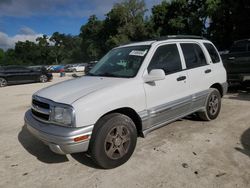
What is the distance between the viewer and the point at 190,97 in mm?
4398

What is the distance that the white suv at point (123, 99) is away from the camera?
3.04 m

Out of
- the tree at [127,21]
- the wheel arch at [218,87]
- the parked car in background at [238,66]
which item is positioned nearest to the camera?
the wheel arch at [218,87]

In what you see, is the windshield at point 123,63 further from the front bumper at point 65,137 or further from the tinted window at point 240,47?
the tinted window at point 240,47

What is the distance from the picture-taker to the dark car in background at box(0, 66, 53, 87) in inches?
621

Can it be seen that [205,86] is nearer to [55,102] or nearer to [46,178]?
[55,102]

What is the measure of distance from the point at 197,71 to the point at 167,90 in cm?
101

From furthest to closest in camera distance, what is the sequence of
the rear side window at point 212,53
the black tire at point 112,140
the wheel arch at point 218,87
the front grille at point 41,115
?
the wheel arch at point 218,87 → the rear side window at point 212,53 → the front grille at point 41,115 → the black tire at point 112,140

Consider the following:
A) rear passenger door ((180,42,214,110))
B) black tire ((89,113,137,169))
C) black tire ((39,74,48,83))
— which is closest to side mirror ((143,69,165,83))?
black tire ((89,113,137,169))

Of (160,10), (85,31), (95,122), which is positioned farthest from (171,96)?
(85,31)

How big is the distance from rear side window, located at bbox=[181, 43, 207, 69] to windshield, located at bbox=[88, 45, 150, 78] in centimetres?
91

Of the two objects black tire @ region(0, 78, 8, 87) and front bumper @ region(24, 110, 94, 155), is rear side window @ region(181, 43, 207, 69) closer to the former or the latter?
front bumper @ region(24, 110, 94, 155)

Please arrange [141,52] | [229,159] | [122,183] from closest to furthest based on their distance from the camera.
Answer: [122,183], [229,159], [141,52]

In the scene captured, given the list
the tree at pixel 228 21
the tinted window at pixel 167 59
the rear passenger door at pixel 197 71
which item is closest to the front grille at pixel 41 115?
the tinted window at pixel 167 59

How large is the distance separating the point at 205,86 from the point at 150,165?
88.3 inches
